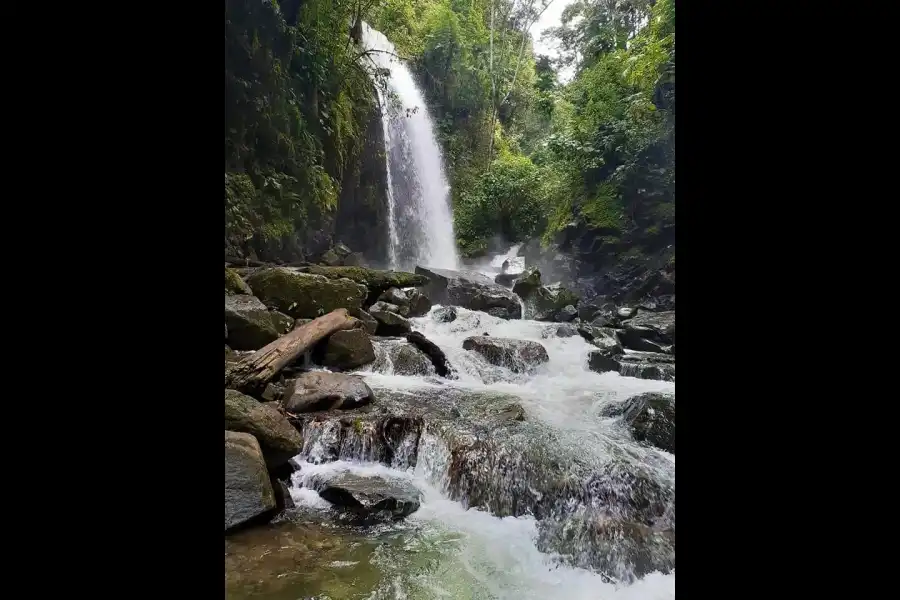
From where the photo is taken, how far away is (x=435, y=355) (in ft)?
21.5

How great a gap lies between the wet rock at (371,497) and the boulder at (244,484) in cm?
47

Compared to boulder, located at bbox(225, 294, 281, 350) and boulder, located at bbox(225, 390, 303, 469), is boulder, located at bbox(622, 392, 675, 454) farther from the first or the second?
boulder, located at bbox(225, 294, 281, 350)

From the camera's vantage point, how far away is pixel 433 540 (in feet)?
10.1

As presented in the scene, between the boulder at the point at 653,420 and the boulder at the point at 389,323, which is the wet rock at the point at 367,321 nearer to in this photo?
the boulder at the point at 389,323

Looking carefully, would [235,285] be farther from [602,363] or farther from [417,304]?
[602,363]

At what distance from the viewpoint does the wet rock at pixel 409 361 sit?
20.5 feet

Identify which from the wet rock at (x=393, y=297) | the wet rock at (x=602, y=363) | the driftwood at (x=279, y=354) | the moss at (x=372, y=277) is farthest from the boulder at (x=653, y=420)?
the moss at (x=372, y=277)

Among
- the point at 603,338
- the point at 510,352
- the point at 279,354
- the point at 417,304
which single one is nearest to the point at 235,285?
the point at 279,354

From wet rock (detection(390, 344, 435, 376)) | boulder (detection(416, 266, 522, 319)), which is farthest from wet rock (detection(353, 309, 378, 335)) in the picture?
boulder (detection(416, 266, 522, 319))

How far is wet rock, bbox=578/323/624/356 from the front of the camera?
7.70 meters

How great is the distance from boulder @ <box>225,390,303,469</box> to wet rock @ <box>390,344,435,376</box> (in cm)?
259

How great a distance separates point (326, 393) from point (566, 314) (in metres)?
6.85
